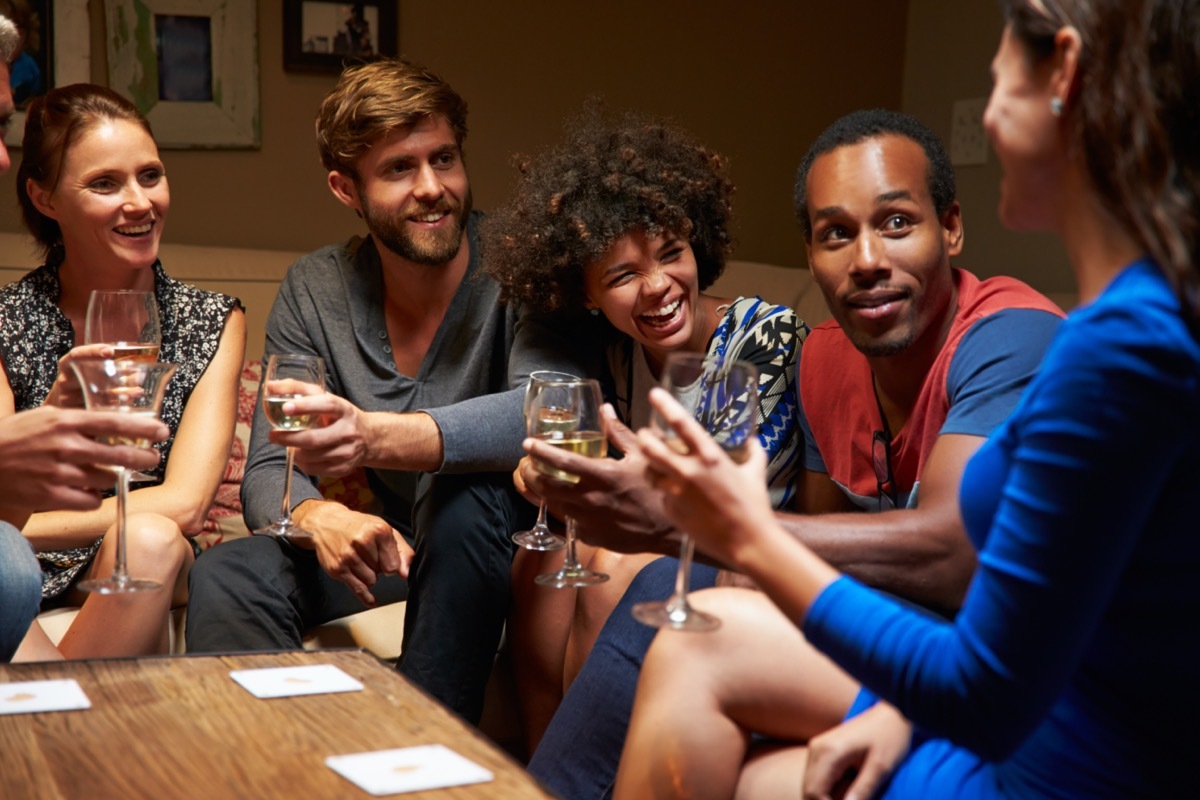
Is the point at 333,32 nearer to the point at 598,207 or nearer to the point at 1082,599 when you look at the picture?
the point at 598,207

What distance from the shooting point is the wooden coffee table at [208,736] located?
110cm

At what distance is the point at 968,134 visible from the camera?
3.76 m

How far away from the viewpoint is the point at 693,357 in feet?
4.06

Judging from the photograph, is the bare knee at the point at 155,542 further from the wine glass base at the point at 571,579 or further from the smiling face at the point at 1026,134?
the smiling face at the point at 1026,134

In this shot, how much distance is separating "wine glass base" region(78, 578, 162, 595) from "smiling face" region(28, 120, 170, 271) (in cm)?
120

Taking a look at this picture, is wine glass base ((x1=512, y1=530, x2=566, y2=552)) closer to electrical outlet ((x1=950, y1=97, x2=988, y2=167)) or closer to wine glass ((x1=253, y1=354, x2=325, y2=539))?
wine glass ((x1=253, y1=354, x2=325, y2=539))

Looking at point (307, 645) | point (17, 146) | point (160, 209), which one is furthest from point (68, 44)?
point (307, 645)

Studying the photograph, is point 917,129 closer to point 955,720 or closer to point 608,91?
point 955,720

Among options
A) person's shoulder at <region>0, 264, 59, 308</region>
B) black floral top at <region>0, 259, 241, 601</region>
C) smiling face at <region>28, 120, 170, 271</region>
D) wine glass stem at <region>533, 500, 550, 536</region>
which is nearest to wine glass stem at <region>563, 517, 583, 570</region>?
wine glass stem at <region>533, 500, 550, 536</region>

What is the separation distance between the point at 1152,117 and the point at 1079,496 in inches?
10.9

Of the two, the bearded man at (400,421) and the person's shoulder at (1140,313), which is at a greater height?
the person's shoulder at (1140,313)

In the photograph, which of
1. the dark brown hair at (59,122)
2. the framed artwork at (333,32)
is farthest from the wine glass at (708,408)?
the framed artwork at (333,32)

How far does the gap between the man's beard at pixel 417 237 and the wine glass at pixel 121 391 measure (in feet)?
3.74

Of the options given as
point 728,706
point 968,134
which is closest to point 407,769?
point 728,706
